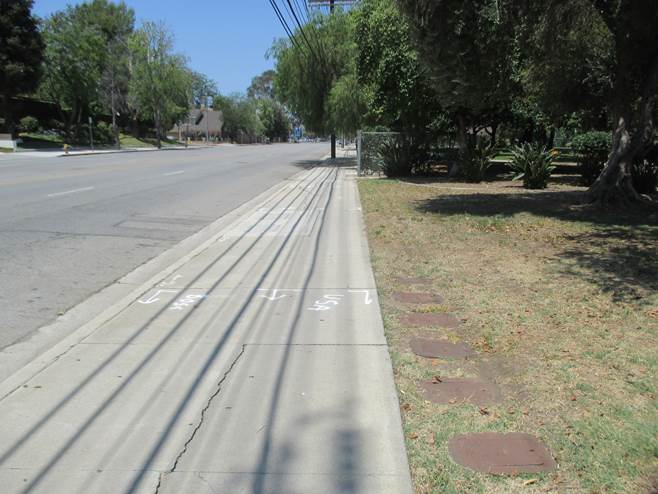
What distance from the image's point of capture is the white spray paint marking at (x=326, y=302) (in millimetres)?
5617

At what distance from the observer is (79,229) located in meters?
9.52

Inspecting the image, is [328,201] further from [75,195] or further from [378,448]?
[378,448]

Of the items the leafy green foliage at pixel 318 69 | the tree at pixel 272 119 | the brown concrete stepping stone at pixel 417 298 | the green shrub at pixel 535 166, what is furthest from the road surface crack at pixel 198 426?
the tree at pixel 272 119

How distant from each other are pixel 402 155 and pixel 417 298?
1739 centimetres

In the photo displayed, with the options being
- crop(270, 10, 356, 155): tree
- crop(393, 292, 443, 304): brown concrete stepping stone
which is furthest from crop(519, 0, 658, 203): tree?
crop(270, 10, 356, 155): tree

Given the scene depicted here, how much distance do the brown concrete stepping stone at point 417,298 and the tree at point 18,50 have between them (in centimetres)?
4863

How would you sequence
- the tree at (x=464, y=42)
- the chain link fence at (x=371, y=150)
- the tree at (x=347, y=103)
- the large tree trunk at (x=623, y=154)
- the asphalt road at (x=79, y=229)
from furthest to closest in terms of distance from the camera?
the tree at (x=347, y=103) → the chain link fence at (x=371, y=150) → the large tree trunk at (x=623, y=154) → the tree at (x=464, y=42) → the asphalt road at (x=79, y=229)

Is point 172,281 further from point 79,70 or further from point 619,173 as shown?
point 79,70

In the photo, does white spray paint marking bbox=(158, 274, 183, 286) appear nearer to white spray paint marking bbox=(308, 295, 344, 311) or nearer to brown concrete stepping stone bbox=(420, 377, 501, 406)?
white spray paint marking bbox=(308, 295, 344, 311)

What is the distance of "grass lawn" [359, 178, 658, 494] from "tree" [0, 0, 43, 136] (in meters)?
46.6

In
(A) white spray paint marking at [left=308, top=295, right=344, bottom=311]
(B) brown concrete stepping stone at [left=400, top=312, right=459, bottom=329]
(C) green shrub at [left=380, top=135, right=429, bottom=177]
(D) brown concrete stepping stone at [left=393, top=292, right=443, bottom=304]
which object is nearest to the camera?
(B) brown concrete stepping stone at [left=400, top=312, right=459, bottom=329]

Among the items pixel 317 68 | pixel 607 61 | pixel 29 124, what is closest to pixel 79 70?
pixel 29 124

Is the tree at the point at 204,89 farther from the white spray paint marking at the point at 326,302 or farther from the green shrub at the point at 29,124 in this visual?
the white spray paint marking at the point at 326,302

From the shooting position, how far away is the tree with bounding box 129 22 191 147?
6256cm
